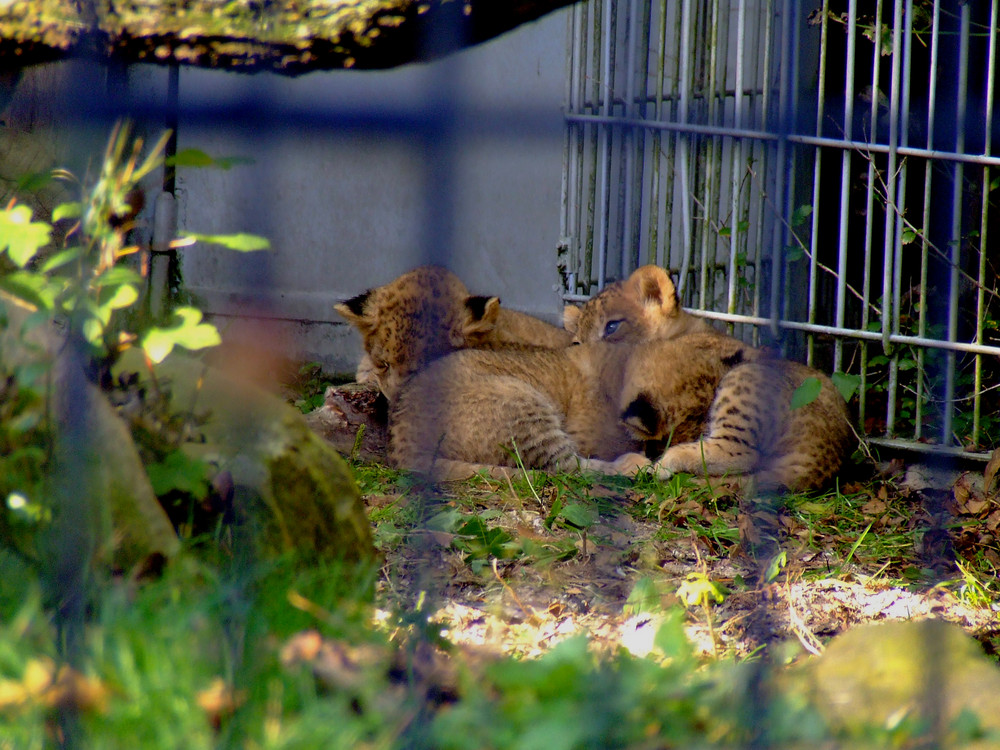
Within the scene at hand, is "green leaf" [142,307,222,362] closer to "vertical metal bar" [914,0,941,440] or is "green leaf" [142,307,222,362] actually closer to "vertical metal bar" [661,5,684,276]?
"vertical metal bar" [914,0,941,440]

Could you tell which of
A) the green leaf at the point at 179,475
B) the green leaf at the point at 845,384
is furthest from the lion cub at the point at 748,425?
the green leaf at the point at 179,475

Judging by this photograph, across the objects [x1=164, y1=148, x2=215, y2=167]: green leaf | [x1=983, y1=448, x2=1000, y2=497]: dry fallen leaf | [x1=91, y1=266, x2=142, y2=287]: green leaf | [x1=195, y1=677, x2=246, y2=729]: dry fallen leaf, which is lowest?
[x1=983, y1=448, x2=1000, y2=497]: dry fallen leaf

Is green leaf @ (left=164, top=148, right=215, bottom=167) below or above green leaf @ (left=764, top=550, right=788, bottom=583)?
A: above

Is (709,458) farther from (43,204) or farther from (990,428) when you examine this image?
(43,204)

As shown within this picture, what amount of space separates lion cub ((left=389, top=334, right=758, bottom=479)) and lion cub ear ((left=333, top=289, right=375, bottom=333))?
604mm

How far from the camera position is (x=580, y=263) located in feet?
25.4

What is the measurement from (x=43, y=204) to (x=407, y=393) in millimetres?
→ 3317

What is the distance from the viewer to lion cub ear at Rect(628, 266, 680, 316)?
6.75m

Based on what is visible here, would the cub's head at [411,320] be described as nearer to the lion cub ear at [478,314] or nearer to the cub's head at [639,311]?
the lion cub ear at [478,314]

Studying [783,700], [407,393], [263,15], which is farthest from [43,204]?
[783,700]

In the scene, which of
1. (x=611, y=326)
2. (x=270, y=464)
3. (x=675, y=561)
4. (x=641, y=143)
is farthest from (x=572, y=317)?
(x=270, y=464)

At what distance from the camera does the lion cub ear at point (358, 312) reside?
6.48m

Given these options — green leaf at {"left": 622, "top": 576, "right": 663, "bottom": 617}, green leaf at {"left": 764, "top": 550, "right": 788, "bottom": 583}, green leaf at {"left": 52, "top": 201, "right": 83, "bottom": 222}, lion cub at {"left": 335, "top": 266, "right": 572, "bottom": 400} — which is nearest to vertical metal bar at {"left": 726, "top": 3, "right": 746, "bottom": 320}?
lion cub at {"left": 335, "top": 266, "right": 572, "bottom": 400}

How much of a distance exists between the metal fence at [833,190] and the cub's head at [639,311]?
1.08ft
